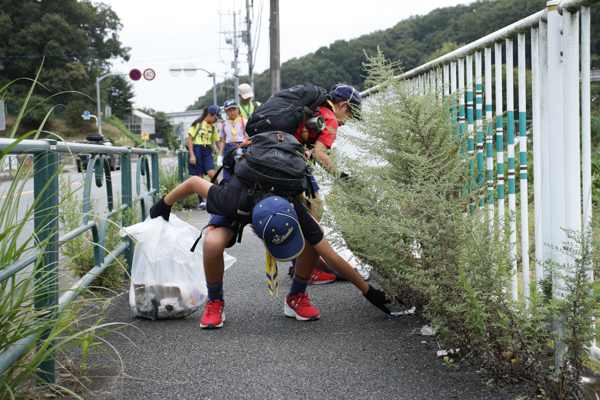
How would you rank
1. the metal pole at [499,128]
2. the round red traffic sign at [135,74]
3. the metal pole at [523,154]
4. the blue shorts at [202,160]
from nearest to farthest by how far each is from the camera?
1. the metal pole at [523,154]
2. the metal pole at [499,128]
3. the blue shorts at [202,160]
4. the round red traffic sign at [135,74]

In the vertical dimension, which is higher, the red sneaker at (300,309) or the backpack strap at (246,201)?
the backpack strap at (246,201)

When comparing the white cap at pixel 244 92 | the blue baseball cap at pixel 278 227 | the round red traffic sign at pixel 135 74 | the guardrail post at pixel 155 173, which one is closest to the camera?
the blue baseball cap at pixel 278 227

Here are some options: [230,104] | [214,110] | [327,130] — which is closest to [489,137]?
[327,130]

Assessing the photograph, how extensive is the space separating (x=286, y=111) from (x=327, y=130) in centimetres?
31

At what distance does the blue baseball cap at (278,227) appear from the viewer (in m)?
2.67

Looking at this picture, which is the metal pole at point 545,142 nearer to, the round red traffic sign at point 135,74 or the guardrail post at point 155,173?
the guardrail post at point 155,173

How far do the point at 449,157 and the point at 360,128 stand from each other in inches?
21.5

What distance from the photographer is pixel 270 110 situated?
3238 mm

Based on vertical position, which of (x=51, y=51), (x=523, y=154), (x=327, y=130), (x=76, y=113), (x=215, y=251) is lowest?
(x=215, y=251)

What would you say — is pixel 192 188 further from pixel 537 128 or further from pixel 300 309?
pixel 537 128

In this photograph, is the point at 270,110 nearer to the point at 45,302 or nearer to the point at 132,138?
the point at 45,302

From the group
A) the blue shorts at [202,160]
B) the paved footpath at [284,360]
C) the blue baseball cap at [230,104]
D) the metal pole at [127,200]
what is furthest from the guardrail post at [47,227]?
the blue shorts at [202,160]

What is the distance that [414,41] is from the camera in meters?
66.0

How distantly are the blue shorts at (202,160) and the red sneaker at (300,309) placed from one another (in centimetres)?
589
